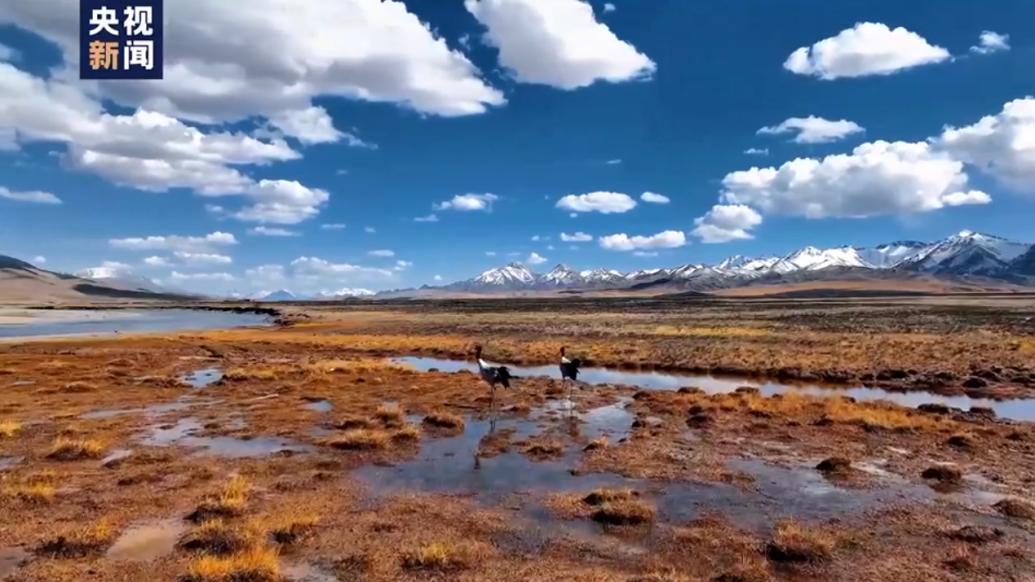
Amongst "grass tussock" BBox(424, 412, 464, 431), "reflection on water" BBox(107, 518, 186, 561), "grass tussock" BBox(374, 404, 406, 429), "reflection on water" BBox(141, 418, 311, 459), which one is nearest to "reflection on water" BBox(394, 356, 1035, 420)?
"grass tussock" BBox(424, 412, 464, 431)

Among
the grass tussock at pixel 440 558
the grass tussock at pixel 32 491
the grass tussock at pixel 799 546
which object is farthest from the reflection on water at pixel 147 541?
the grass tussock at pixel 799 546

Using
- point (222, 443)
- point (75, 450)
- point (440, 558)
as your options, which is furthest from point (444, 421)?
point (440, 558)

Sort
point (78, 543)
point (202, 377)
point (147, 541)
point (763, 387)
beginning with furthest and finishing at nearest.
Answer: point (202, 377), point (763, 387), point (147, 541), point (78, 543)

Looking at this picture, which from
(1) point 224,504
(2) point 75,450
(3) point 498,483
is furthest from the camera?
(2) point 75,450

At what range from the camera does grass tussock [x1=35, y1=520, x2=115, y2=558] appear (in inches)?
395

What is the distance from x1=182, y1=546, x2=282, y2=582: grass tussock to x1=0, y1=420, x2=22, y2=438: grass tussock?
12791 millimetres

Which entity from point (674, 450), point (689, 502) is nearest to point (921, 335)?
point (674, 450)

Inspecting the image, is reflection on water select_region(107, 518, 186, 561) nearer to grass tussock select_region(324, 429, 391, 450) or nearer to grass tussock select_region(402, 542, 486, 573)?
grass tussock select_region(402, 542, 486, 573)

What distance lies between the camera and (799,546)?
1047 centimetres

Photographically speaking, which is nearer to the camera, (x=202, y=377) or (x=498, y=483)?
(x=498, y=483)

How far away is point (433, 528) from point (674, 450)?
849cm

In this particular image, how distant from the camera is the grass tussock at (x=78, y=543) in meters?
10.0

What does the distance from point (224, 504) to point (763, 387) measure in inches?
1075

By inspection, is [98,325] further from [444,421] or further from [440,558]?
[440,558]
